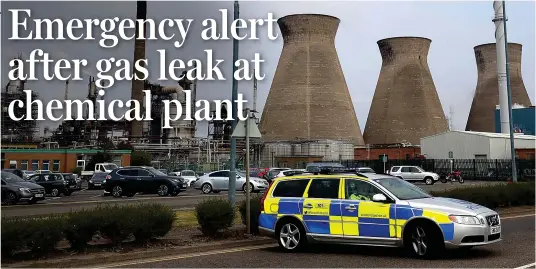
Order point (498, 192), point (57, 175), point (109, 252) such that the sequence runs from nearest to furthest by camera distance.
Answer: point (109, 252) < point (498, 192) < point (57, 175)

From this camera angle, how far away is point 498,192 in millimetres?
17203

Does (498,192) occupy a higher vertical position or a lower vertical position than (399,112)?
lower

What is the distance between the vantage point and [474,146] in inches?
1975

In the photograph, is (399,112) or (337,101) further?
(399,112)

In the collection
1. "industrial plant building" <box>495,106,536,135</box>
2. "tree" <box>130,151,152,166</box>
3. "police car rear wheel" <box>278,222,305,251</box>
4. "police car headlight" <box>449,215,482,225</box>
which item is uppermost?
"industrial plant building" <box>495,106,536,135</box>

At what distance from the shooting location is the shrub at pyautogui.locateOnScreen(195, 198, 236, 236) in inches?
431

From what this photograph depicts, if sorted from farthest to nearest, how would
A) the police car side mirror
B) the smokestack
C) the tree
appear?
the smokestack < the tree < the police car side mirror

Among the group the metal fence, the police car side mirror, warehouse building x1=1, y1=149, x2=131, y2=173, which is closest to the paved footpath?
the police car side mirror

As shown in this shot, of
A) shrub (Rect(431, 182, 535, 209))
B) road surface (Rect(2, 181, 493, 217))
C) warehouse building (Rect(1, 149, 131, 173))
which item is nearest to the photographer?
shrub (Rect(431, 182, 535, 209))

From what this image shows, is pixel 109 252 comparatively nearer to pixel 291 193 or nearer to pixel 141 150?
pixel 291 193

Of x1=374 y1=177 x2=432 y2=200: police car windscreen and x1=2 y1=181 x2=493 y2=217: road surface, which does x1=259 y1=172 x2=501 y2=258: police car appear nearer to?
x1=374 y1=177 x2=432 y2=200: police car windscreen

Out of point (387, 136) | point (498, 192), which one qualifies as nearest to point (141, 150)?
point (387, 136)

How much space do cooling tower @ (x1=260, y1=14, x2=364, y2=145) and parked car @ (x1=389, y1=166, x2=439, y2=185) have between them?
22.9 metres

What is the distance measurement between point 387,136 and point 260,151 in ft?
56.7
